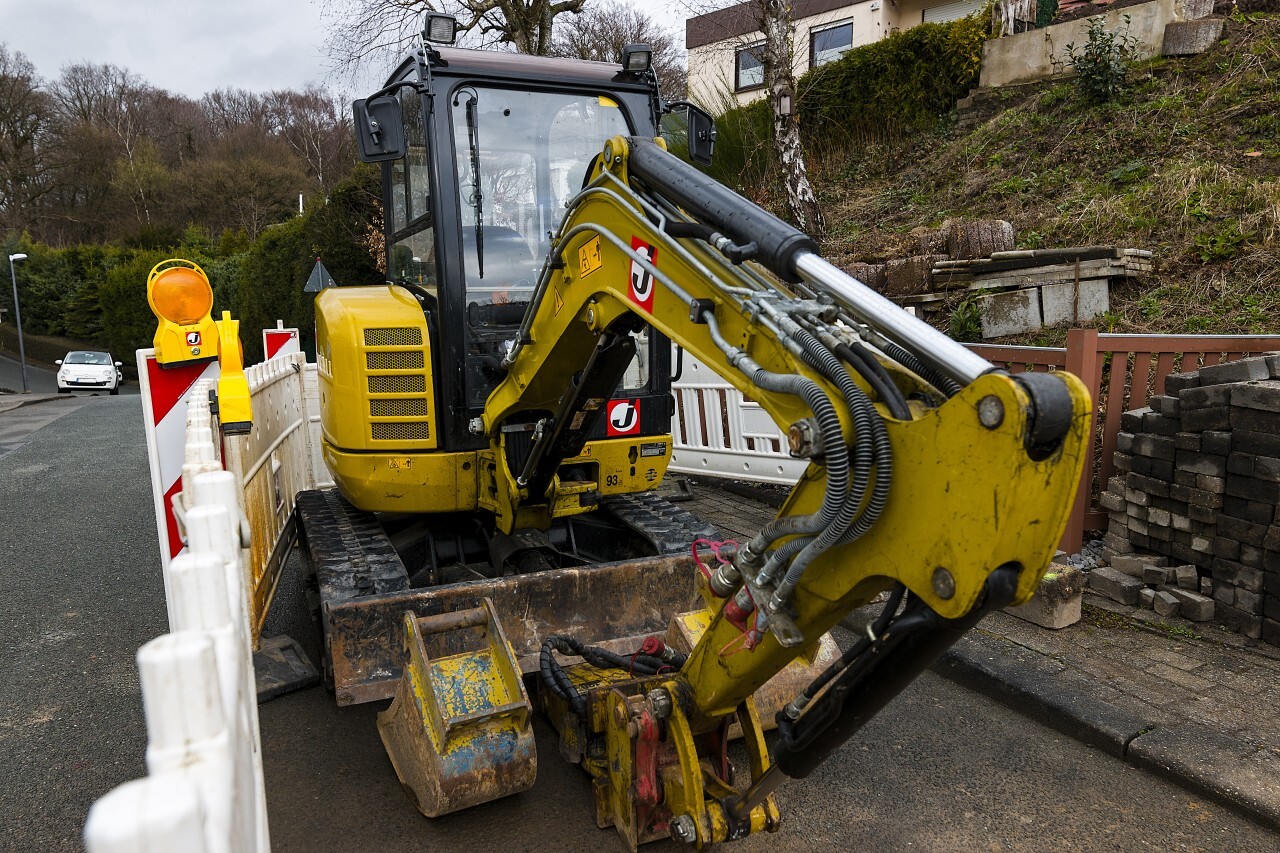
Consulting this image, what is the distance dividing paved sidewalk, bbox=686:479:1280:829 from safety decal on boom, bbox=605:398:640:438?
194 cm

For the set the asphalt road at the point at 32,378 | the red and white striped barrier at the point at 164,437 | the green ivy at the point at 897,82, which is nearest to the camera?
the red and white striped barrier at the point at 164,437

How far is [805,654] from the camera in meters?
2.48

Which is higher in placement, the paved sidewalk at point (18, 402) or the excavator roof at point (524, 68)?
the excavator roof at point (524, 68)

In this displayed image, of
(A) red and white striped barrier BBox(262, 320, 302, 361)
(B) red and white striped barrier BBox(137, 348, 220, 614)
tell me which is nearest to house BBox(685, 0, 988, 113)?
(A) red and white striped barrier BBox(262, 320, 302, 361)

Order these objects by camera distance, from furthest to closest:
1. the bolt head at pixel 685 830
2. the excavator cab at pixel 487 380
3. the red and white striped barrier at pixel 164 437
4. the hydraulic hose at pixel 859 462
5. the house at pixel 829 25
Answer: the house at pixel 829 25
the red and white striped barrier at pixel 164 437
the excavator cab at pixel 487 380
the bolt head at pixel 685 830
the hydraulic hose at pixel 859 462

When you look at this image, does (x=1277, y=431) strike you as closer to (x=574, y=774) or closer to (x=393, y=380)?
(x=574, y=774)

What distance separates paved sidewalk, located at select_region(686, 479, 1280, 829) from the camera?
321 cm

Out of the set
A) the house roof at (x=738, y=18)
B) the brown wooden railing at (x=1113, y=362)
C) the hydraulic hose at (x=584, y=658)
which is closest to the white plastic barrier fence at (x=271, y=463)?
the hydraulic hose at (x=584, y=658)

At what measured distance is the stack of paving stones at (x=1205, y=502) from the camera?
4.09m

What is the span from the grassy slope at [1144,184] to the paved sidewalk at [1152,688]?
375 cm

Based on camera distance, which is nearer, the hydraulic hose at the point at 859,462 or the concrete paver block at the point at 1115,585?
the hydraulic hose at the point at 859,462

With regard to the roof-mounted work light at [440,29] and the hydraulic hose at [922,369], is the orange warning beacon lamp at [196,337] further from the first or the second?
the hydraulic hose at [922,369]

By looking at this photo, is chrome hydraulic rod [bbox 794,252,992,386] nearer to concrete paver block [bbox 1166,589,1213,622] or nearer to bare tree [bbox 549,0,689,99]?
concrete paver block [bbox 1166,589,1213,622]

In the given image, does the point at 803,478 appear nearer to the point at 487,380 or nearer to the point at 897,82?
the point at 487,380
